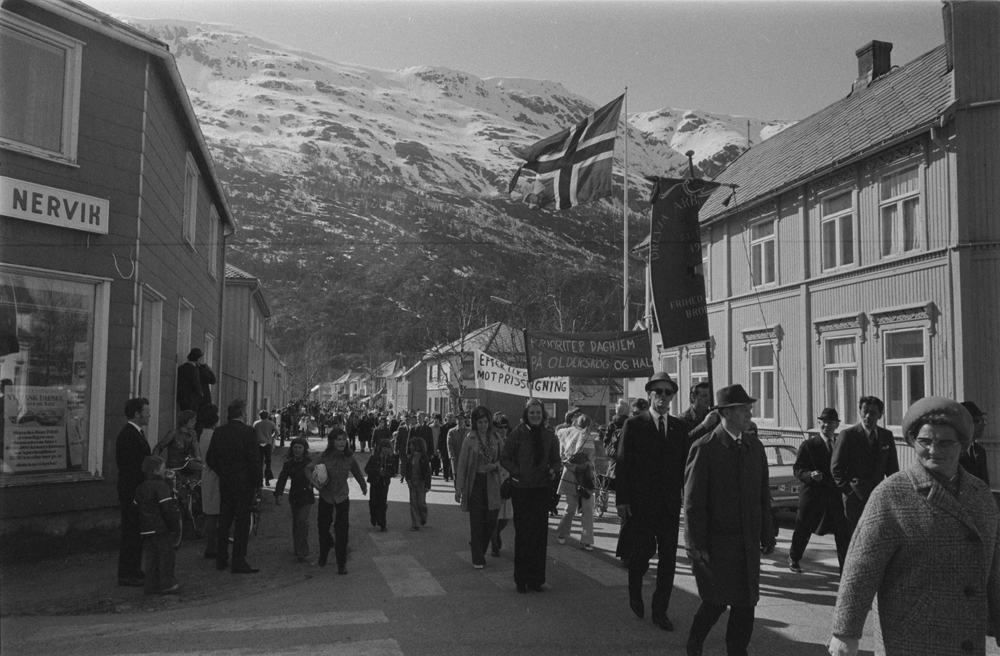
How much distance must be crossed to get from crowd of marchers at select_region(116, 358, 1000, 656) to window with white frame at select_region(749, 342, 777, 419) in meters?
8.79

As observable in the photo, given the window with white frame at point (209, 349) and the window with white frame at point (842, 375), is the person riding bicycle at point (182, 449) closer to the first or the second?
the window with white frame at point (209, 349)

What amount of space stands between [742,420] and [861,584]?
7.66 ft

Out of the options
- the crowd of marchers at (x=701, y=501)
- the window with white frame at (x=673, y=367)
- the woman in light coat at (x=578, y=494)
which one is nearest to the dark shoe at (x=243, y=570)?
the crowd of marchers at (x=701, y=501)

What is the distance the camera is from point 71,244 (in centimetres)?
1010

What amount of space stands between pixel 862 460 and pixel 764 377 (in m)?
A: 13.8

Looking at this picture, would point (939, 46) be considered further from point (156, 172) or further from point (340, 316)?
point (340, 316)

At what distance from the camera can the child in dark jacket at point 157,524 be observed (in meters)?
7.75

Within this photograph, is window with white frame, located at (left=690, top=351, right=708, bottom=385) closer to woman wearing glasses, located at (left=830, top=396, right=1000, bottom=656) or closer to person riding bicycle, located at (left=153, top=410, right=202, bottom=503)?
person riding bicycle, located at (left=153, top=410, right=202, bottom=503)

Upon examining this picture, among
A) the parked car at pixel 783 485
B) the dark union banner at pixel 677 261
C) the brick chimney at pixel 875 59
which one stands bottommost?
the parked car at pixel 783 485

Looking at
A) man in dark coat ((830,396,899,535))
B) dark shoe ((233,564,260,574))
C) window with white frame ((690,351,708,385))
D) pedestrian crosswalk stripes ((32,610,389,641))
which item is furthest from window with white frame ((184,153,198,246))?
window with white frame ((690,351,708,385))

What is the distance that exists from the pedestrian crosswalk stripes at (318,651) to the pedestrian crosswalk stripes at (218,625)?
0.65m

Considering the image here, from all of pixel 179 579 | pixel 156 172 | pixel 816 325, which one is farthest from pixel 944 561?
pixel 816 325

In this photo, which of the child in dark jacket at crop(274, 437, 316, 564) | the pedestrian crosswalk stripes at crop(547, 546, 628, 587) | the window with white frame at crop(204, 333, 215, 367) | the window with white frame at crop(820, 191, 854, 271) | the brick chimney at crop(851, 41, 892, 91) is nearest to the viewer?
the pedestrian crosswalk stripes at crop(547, 546, 628, 587)

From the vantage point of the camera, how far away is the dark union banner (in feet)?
38.0
